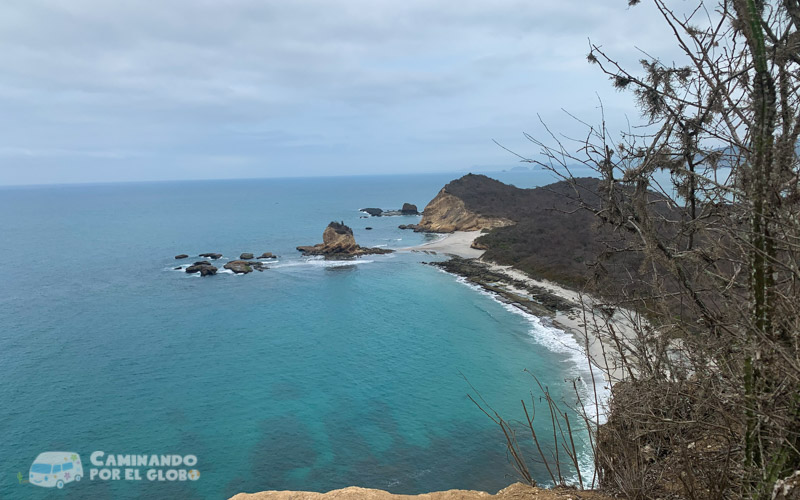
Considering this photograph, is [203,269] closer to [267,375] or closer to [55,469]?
[267,375]

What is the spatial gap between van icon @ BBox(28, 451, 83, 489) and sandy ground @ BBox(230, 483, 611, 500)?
51.7 feet

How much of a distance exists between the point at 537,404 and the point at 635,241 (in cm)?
2160

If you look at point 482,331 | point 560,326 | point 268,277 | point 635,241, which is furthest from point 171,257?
point 635,241

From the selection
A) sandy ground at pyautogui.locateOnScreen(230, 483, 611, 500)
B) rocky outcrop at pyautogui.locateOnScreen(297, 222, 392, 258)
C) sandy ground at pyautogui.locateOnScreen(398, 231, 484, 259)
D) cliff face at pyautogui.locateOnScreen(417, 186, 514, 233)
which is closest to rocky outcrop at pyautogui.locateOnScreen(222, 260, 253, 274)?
rocky outcrop at pyautogui.locateOnScreen(297, 222, 392, 258)

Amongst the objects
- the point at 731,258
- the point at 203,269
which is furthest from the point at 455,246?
the point at 731,258

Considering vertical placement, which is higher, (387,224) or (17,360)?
(387,224)

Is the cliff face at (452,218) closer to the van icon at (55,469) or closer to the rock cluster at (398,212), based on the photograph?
the rock cluster at (398,212)

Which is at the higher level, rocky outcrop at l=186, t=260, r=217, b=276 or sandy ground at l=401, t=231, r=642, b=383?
sandy ground at l=401, t=231, r=642, b=383

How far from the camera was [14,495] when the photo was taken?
59.5ft

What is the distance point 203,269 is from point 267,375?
99.5 feet

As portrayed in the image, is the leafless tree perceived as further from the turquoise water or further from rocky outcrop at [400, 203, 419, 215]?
rocky outcrop at [400, 203, 419, 215]

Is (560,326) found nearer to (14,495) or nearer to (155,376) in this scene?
(155,376)

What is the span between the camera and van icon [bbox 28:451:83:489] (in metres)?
19.2

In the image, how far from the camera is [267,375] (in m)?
28.3
